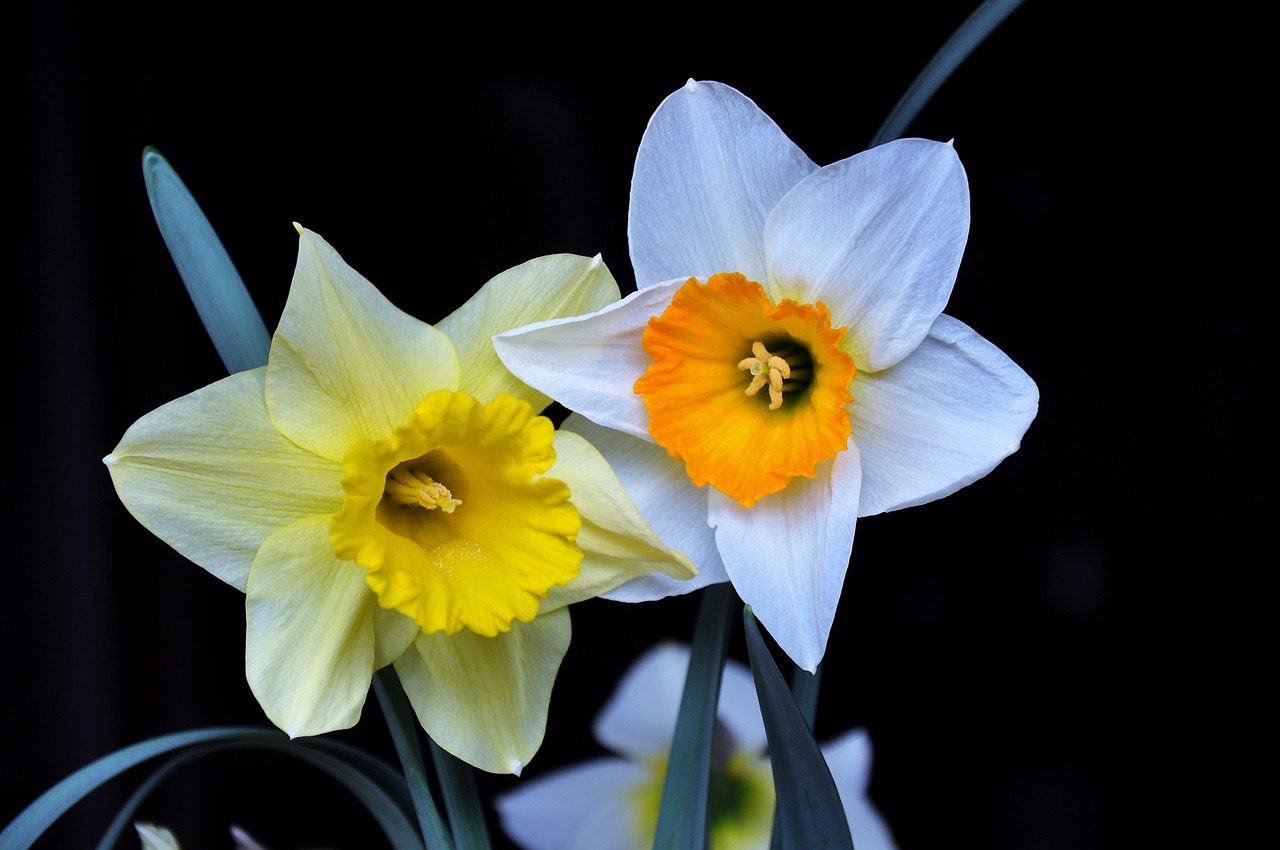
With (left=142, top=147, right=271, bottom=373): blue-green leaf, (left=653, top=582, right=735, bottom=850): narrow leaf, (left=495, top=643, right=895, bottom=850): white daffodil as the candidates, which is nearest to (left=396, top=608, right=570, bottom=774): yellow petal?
(left=653, top=582, right=735, bottom=850): narrow leaf

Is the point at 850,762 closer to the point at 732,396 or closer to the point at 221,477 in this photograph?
the point at 732,396

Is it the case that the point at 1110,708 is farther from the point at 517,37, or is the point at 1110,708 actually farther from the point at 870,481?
the point at 517,37

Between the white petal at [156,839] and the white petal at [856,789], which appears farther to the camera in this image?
the white petal at [856,789]

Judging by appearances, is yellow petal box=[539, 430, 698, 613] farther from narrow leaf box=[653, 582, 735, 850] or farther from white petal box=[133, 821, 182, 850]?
white petal box=[133, 821, 182, 850]

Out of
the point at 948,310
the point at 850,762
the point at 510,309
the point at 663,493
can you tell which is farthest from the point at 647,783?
the point at 948,310

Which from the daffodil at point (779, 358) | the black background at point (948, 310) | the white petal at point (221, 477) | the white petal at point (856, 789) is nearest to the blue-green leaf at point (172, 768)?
the white petal at point (221, 477)

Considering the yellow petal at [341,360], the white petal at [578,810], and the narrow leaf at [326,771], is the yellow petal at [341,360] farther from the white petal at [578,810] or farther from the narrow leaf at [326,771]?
the white petal at [578,810]
